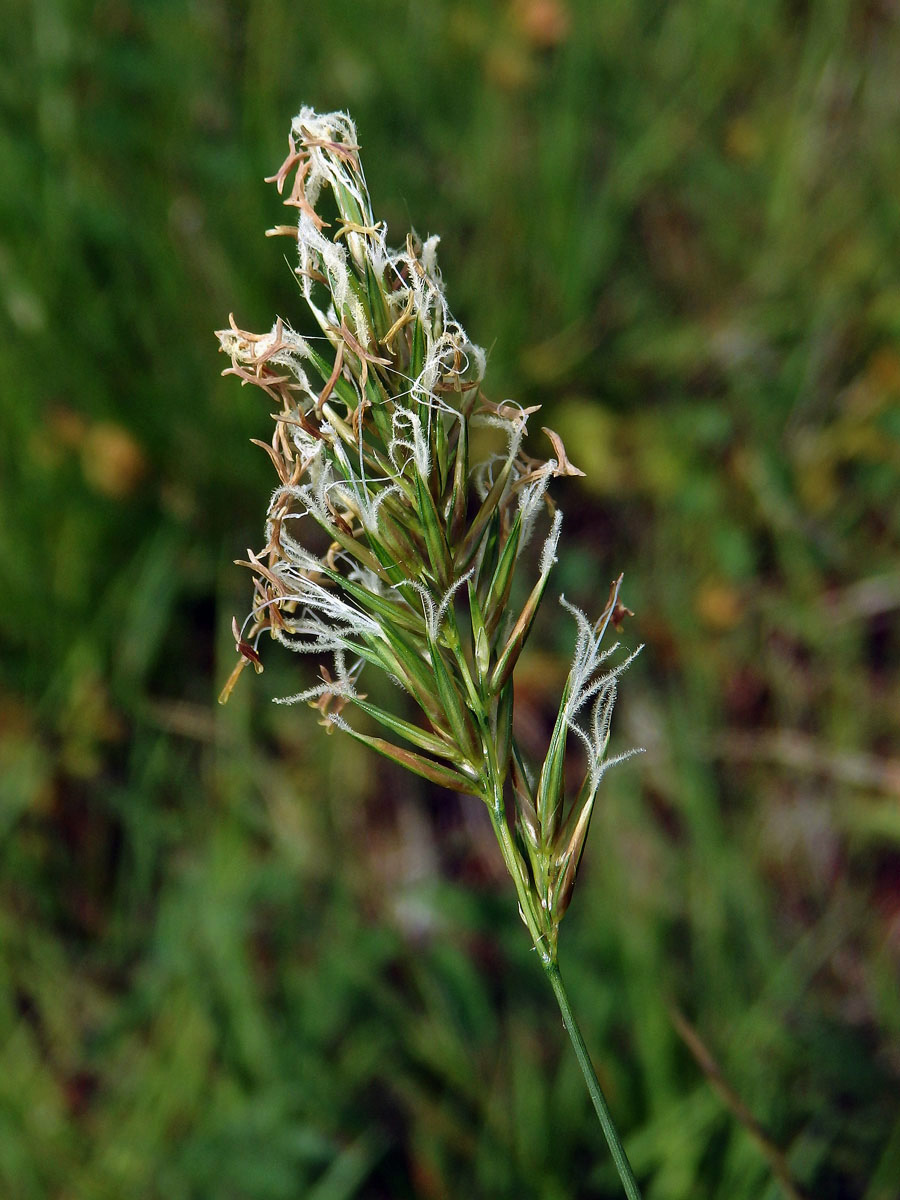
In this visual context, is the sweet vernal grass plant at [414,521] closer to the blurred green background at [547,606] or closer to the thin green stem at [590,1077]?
the thin green stem at [590,1077]

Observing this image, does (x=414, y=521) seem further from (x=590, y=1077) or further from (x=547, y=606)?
(x=547, y=606)

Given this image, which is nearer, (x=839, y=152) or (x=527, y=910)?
(x=527, y=910)

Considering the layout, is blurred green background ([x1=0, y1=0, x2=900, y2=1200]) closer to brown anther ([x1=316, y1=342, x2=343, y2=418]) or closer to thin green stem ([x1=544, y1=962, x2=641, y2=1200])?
thin green stem ([x1=544, y1=962, x2=641, y2=1200])

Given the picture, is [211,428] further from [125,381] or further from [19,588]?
[19,588]

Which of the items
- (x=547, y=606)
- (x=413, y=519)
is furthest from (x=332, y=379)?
(x=547, y=606)

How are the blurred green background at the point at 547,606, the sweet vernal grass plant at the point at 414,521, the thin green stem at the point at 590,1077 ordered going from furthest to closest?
the blurred green background at the point at 547,606 < the sweet vernal grass plant at the point at 414,521 < the thin green stem at the point at 590,1077

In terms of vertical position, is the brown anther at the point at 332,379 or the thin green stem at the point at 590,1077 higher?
the brown anther at the point at 332,379

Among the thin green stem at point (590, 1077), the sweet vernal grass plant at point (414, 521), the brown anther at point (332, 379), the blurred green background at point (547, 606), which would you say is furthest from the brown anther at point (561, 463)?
the blurred green background at point (547, 606)

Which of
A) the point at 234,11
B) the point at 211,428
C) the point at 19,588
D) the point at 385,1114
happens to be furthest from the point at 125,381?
the point at 385,1114
